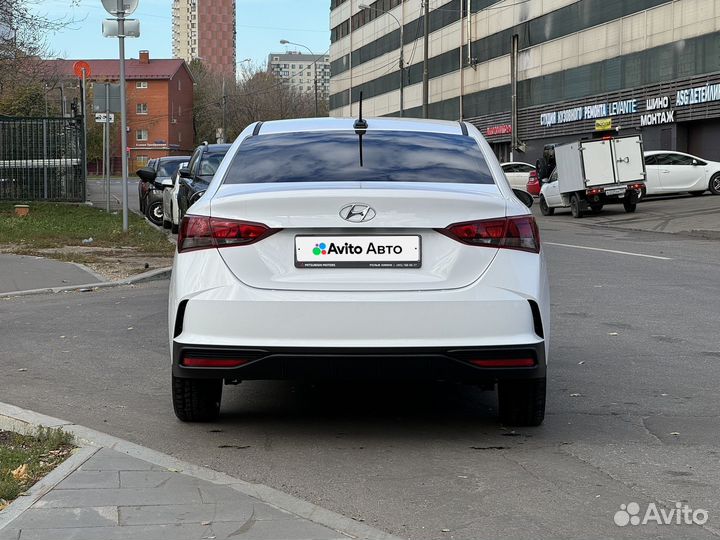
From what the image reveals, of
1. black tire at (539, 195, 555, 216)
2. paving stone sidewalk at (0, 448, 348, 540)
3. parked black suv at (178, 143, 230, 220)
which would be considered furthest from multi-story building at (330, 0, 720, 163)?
paving stone sidewalk at (0, 448, 348, 540)

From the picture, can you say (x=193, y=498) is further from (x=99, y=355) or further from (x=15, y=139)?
(x=15, y=139)

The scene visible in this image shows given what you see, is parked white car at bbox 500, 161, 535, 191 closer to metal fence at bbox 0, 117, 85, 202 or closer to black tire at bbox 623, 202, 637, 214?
black tire at bbox 623, 202, 637, 214

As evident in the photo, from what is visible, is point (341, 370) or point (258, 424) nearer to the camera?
point (341, 370)

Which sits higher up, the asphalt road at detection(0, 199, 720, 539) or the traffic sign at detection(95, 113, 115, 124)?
the traffic sign at detection(95, 113, 115, 124)

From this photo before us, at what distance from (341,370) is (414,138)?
5.15 ft

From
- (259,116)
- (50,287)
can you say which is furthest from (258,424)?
(259,116)

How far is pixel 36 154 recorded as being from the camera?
29.7 m

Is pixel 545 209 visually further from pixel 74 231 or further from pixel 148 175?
pixel 74 231

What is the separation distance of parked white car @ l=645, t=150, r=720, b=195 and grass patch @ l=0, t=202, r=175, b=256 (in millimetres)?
16498

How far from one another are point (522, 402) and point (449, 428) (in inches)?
16.6

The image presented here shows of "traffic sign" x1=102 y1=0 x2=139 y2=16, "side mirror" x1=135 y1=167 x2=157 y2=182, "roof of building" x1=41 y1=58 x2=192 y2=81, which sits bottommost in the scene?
"side mirror" x1=135 y1=167 x2=157 y2=182

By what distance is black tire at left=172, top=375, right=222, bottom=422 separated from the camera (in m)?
5.82

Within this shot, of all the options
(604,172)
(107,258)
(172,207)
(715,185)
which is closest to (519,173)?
(715,185)

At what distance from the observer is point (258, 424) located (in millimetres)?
6039
